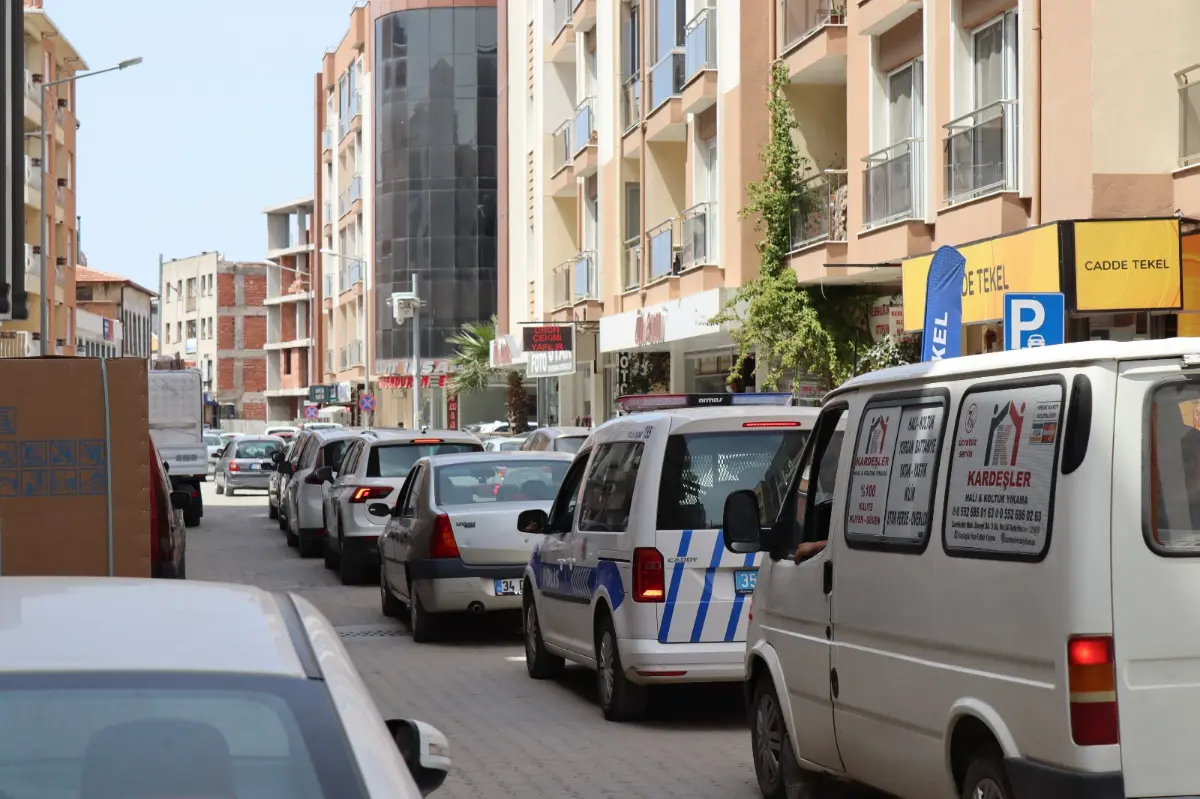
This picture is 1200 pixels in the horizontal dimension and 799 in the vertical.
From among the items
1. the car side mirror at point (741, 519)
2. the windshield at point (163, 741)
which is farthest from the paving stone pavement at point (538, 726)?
the windshield at point (163, 741)

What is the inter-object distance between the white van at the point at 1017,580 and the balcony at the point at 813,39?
58.0 ft

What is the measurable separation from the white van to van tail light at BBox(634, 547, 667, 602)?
2.81m

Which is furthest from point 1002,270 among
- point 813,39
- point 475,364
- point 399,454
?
point 475,364

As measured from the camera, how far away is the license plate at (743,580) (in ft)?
33.5

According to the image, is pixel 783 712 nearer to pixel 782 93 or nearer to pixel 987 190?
pixel 987 190

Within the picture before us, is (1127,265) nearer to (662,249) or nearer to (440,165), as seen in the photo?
(662,249)

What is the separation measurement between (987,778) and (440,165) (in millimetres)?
70103

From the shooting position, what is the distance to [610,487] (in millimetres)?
11164

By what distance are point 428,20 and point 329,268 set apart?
19.9 meters

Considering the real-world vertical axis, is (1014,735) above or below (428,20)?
below

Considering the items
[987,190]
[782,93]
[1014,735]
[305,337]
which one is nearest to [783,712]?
[1014,735]

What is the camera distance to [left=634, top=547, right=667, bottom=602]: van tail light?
10.2 m

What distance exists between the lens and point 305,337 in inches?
4685

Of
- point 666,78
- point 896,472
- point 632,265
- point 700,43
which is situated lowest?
point 896,472
